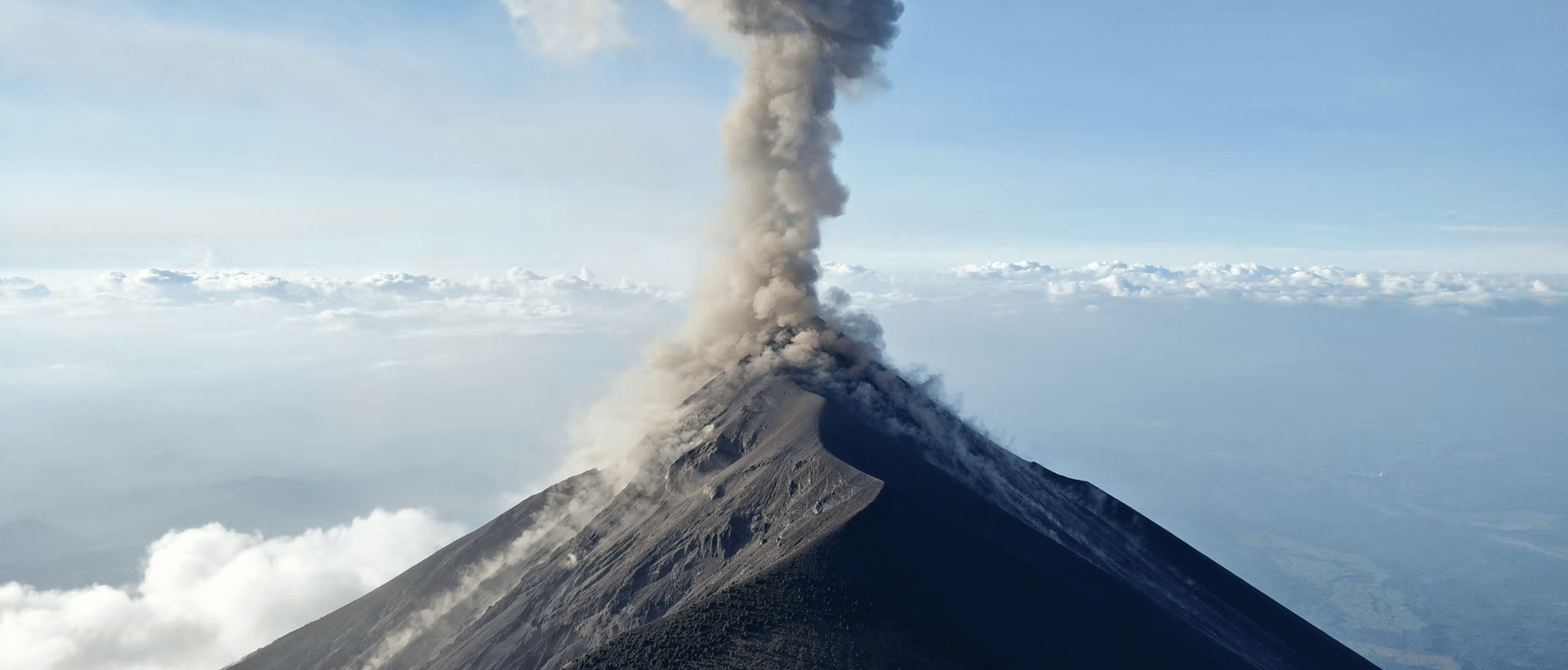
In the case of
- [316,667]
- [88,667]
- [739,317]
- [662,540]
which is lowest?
[88,667]

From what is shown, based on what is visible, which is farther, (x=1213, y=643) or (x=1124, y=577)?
(x=1124, y=577)

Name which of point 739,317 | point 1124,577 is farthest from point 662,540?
point 739,317

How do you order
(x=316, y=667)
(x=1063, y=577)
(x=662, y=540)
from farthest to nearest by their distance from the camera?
(x=316, y=667), (x=662, y=540), (x=1063, y=577)

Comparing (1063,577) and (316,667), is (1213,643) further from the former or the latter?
(316,667)

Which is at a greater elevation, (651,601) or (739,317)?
(739,317)

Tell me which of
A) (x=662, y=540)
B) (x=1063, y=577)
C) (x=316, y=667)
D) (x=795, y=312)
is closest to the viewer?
(x=1063, y=577)

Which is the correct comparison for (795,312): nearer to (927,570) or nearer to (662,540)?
(662,540)
